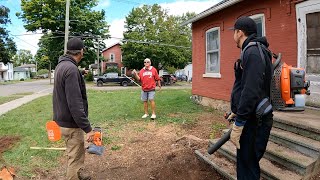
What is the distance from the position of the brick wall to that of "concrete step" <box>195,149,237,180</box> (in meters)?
3.63

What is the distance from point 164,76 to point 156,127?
26.4 metres

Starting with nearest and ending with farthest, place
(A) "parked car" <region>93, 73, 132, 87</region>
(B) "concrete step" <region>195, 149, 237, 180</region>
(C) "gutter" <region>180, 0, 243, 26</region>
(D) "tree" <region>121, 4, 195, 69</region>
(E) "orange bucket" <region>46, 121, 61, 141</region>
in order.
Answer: (E) "orange bucket" <region>46, 121, 61, 141</region>
(B) "concrete step" <region>195, 149, 237, 180</region>
(C) "gutter" <region>180, 0, 243, 26</region>
(A) "parked car" <region>93, 73, 132, 87</region>
(D) "tree" <region>121, 4, 195, 69</region>

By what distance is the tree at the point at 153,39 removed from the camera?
34.2 meters

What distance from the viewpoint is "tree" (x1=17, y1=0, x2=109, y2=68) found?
35.2 meters

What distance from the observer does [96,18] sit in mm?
37406

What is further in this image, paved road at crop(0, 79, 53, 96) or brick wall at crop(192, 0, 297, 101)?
paved road at crop(0, 79, 53, 96)

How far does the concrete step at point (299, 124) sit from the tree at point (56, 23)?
3198 centimetres

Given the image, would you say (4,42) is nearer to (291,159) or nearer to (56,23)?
(56,23)

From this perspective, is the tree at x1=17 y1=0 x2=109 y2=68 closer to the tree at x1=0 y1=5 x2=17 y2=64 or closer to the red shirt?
the tree at x1=0 y1=5 x2=17 y2=64

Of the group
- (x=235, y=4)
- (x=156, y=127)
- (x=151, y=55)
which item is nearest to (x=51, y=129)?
(x=156, y=127)

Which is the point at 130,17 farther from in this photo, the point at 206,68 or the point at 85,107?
the point at 85,107

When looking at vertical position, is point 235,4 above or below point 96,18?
below

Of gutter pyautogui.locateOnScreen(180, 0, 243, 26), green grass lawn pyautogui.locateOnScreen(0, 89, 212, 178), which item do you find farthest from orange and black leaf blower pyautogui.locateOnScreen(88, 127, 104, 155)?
gutter pyautogui.locateOnScreen(180, 0, 243, 26)

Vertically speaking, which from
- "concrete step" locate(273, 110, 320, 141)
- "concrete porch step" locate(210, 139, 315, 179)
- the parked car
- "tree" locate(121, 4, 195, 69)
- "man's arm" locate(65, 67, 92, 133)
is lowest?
"concrete porch step" locate(210, 139, 315, 179)
